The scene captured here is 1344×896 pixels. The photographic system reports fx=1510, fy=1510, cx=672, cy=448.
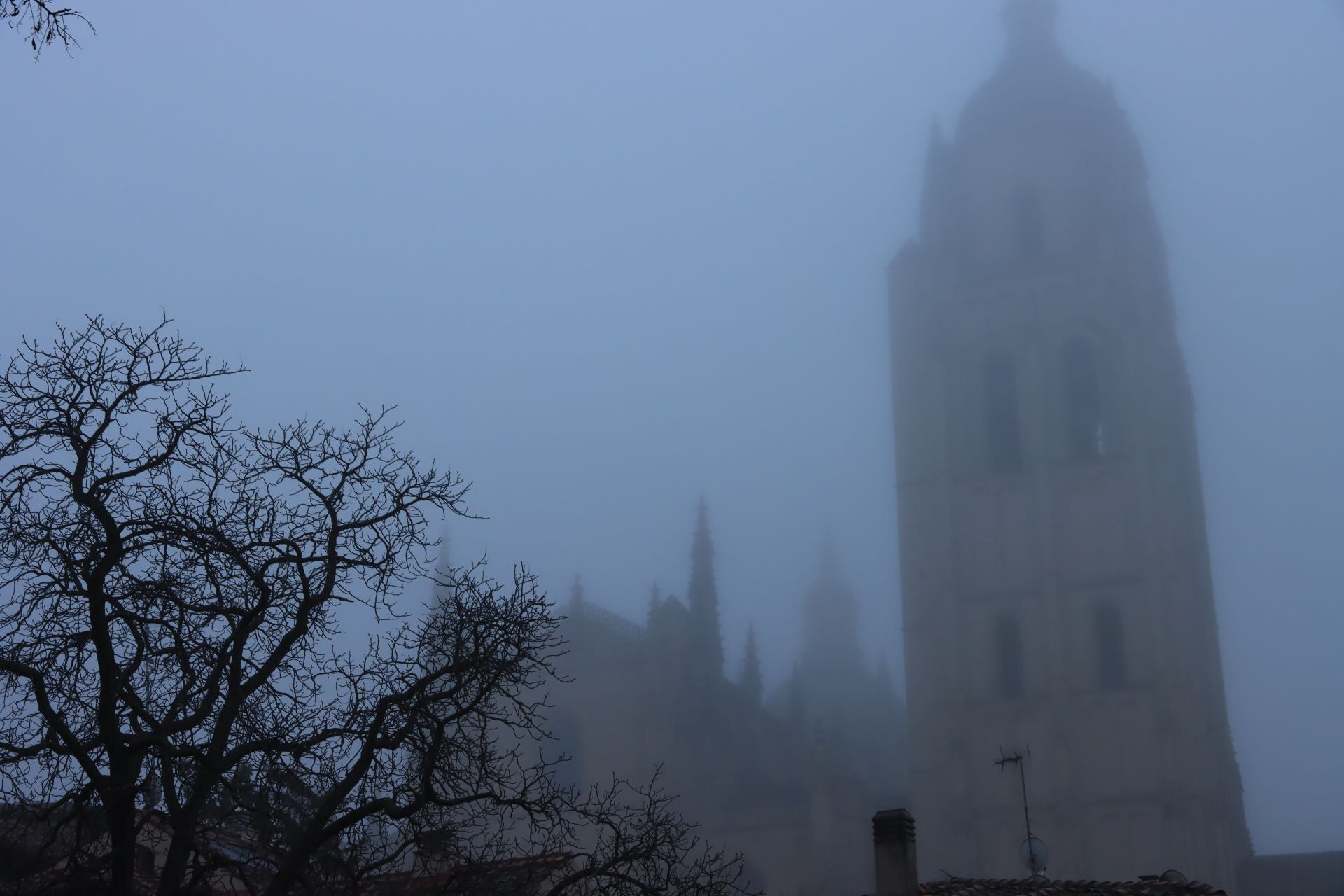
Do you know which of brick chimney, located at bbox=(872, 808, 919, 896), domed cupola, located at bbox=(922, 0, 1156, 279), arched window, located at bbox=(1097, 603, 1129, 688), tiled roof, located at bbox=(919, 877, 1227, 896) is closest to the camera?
tiled roof, located at bbox=(919, 877, 1227, 896)

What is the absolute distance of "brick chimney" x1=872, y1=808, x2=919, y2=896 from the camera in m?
20.0

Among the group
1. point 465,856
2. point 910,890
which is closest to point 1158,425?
point 910,890

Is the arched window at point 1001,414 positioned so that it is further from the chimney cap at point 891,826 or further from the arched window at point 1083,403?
the chimney cap at point 891,826

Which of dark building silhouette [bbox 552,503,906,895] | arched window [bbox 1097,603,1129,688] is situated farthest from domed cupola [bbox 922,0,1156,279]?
dark building silhouette [bbox 552,503,906,895]

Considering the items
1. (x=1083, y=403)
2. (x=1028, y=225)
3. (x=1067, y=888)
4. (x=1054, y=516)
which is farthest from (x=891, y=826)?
(x=1028, y=225)

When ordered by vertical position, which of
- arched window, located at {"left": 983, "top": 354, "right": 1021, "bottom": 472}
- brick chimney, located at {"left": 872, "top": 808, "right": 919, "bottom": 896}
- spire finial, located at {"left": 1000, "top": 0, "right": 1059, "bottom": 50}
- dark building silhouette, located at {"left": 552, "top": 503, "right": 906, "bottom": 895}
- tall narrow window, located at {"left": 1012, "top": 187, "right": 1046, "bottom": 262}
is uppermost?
spire finial, located at {"left": 1000, "top": 0, "right": 1059, "bottom": 50}

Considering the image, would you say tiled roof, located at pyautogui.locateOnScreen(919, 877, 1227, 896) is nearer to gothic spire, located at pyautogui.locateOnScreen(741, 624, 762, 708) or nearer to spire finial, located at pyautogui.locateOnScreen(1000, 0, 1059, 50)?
gothic spire, located at pyautogui.locateOnScreen(741, 624, 762, 708)

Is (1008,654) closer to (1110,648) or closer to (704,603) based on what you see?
(1110,648)

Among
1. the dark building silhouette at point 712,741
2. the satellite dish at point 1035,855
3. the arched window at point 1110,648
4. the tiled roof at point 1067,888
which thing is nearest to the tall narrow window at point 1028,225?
the arched window at point 1110,648

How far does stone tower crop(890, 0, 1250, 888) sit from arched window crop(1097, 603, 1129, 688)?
0.25ft

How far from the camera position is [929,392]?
176ft

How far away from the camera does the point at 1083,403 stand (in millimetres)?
52781

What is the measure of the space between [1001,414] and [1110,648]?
913 centimetres

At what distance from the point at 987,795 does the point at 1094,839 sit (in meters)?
3.55
